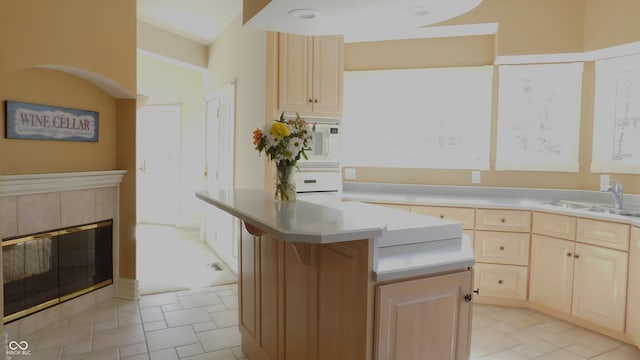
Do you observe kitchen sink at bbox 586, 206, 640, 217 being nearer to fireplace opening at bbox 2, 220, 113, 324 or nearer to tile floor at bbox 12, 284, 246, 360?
tile floor at bbox 12, 284, 246, 360

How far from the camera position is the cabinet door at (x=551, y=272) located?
3277mm

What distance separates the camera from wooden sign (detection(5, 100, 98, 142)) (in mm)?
2992

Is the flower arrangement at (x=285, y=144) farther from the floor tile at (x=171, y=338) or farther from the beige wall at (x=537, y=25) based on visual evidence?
the beige wall at (x=537, y=25)

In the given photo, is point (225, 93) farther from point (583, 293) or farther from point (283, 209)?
point (583, 293)

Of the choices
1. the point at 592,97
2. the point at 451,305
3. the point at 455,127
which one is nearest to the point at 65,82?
the point at 451,305

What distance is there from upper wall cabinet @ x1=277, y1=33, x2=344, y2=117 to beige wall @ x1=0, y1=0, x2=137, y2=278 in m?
1.40

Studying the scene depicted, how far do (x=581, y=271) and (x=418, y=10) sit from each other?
2.54 meters

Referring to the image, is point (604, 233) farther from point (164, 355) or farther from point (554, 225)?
point (164, 355)

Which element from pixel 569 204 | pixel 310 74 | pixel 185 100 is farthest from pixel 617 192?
pixel 185 100

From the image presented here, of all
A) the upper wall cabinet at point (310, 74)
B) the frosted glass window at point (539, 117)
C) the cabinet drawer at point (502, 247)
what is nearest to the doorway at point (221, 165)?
the upper wall cabinet at point (310, 74)

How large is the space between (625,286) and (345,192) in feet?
8.07

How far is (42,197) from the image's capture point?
3.22 metres

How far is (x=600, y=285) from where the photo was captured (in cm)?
307

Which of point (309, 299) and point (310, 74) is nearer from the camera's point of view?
point (309, 299)
